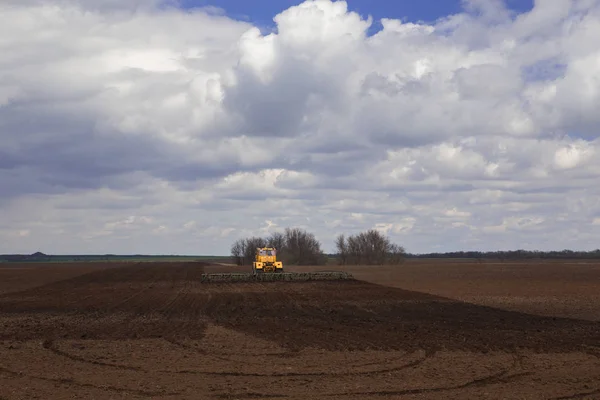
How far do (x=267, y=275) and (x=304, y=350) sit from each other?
135ft

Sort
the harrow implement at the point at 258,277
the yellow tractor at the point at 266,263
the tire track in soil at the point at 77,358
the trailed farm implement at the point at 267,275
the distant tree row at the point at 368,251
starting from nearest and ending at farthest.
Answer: the tire track in soil at the point at 77,358, the harrow implement at the point at 258,277, the trailed farm implement at the point at 267,275, the yellow tractor at the point at 266,263, the distant tree row at the point at 368,251

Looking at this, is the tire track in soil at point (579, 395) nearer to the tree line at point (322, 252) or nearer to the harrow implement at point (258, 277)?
the harrow implement at point (258, 277)

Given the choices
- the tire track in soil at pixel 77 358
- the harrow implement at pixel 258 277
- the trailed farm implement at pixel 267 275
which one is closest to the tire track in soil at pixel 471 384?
the tire track in soil at pixel 77 358

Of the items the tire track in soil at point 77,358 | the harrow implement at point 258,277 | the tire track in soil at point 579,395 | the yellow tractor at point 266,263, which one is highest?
the yellow tractor at point 266,263

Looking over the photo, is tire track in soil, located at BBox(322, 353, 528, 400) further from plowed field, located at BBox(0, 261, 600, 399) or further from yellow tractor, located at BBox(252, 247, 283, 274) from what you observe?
yellow tractor, located at BBox(252, 247, 283, 274)

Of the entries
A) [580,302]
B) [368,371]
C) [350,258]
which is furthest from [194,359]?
[350,258]

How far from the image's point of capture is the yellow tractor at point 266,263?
64.7 m

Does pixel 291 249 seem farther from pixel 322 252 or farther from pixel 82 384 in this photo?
pixel 82 384

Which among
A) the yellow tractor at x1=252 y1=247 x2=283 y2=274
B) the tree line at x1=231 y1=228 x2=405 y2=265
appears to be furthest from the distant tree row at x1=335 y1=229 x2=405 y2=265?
the yellow tractor at x1=252 y1=247 x2=283 y2=274

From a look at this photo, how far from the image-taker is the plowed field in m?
13.9

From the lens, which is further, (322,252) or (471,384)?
(322,252)

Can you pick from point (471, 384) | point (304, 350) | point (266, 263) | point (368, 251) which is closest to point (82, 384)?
point (304, 350)

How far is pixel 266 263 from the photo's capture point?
65.0 meters

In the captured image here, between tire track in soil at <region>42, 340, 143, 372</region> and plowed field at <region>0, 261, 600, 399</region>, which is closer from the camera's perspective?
plowed field at <region>0, 261, 600, 399</region>
